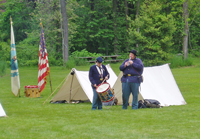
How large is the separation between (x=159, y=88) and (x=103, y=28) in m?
29.7

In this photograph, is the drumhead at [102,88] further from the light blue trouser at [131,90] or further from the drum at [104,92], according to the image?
the light blue trouser at [131,90]

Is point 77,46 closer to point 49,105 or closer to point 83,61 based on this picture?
point 83,61

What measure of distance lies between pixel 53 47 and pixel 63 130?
28.2 m

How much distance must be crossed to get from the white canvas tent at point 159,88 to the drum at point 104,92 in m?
1.58

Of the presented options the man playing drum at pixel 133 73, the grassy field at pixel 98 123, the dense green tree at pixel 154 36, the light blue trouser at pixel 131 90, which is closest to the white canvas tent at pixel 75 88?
the grassy field at pixel 98 123

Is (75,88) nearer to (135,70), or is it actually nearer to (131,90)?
(131,90)

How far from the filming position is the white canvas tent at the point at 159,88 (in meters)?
11.8

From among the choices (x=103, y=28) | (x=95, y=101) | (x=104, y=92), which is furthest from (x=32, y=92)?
(x=103, y=28)

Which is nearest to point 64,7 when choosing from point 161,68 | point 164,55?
point 164,55

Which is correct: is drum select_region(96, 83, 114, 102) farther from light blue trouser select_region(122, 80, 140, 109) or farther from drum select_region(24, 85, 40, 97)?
drum select_region(24, 85, 40, 97)

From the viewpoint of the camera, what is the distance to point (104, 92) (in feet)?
33.2

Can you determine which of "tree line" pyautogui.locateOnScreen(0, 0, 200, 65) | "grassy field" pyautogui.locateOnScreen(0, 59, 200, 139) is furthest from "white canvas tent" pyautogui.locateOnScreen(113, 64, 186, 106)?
"tree line" pyautogui.locateOnScreen(0, 0, 200, 65)

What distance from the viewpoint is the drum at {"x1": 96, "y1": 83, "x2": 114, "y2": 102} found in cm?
1012

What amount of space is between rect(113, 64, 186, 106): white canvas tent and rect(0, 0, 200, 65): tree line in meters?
Result: 15.8
